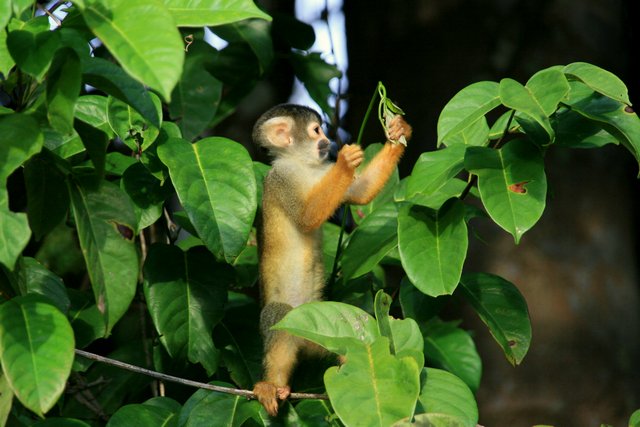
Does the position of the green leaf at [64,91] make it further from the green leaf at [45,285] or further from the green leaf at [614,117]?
the green leaf at [614,117]

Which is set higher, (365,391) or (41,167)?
(41,167)

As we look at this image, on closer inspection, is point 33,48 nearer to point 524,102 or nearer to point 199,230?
point 199,230

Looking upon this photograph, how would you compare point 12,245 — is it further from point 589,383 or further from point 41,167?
point 589,383

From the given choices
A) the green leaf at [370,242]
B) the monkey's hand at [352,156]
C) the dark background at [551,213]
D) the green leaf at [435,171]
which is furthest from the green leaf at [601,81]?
the dark background at [551,213]

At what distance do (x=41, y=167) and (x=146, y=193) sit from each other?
0.47 m

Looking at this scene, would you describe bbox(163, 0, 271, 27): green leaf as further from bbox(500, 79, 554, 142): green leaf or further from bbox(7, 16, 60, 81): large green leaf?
bbox(500, 79, 554, 142): green leaf

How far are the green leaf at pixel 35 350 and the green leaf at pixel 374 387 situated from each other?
0.60 meters

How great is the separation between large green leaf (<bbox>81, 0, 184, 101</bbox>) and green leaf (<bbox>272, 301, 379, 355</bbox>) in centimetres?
75

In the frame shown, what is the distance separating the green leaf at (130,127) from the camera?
2484 millimetres

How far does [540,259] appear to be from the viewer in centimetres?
432

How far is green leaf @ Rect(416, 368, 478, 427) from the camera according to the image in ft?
6.73

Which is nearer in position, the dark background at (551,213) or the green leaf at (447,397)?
the green leaf at (447,397)

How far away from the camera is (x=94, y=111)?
8.76ft

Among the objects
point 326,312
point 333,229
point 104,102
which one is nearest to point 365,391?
point 326,312
